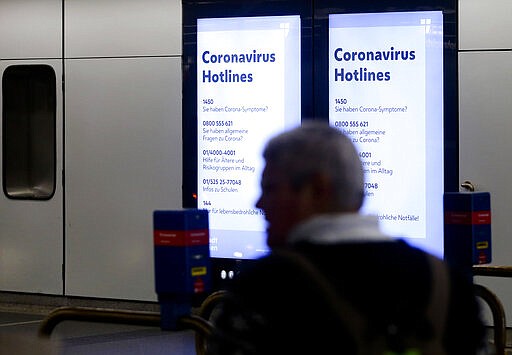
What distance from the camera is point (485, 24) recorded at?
7.79m

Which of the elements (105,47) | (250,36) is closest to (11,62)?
(105,47)

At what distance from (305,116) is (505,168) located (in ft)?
5.30

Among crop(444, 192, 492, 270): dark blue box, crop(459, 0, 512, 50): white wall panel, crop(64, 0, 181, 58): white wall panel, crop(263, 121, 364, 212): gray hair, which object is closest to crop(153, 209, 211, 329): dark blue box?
crop(444, 192, 492, 270): dark blue box

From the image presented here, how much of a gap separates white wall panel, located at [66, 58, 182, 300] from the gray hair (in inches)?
252

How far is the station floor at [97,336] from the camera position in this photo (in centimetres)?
808

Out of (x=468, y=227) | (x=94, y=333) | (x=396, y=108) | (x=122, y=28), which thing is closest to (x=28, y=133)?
(x=122, y=28)

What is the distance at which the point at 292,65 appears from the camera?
8.22 meters

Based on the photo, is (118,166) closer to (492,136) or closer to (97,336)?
(97,336)

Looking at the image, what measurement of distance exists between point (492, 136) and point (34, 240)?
424cm

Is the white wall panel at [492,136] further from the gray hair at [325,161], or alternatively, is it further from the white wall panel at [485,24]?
the gray hair at [325,161]

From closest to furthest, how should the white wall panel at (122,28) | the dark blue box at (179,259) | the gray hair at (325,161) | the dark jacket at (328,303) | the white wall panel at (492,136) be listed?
1. the dark jacket at (328,303)
2. the gray hair at (325,161)
3. the dark blue box at (179,259)
4. the white wall panel at (492,136)
5. the white wall panel at (122,28)

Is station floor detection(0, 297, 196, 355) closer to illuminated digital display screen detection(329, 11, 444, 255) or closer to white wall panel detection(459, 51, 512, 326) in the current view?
illuminated digital display screen detection(329, 11, 444, 255)

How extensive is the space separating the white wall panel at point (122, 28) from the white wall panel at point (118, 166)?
10cm

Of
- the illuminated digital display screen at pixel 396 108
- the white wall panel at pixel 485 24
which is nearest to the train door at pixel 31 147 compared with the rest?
the illuminated digital display screen at pixel 396 108
